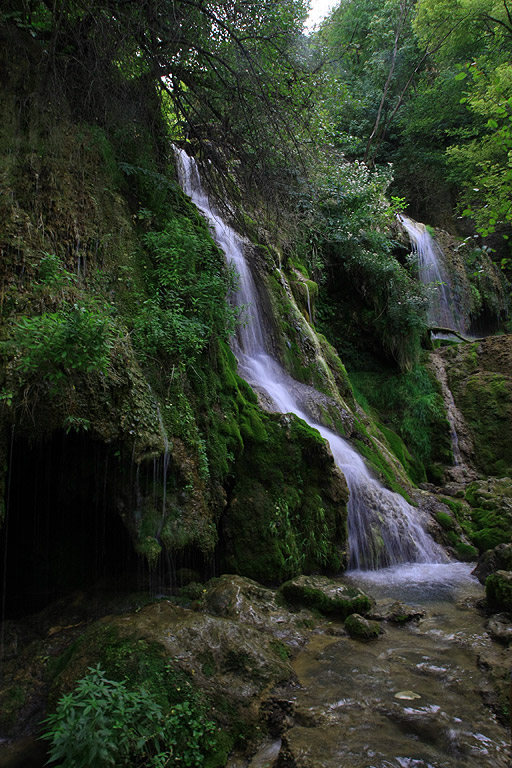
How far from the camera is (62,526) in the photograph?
5.31 meters

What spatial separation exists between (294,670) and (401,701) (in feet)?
2.92

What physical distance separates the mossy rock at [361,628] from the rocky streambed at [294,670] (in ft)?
0.04

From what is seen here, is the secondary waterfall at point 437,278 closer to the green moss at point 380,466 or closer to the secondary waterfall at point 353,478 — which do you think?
the green moss at point 380,466

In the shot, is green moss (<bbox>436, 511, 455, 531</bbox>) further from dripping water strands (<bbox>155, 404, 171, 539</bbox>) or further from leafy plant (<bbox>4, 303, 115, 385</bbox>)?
leafy plant (<bbox>4, 303, 115, 385</bbox>)

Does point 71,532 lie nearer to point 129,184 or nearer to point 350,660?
point 350,660

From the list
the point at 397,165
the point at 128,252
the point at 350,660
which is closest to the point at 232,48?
the point at 128,252

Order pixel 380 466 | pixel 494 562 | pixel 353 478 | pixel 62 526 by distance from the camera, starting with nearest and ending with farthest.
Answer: pixel 62 526
pixel 494 562
pixel 353 478
pixel 380 466

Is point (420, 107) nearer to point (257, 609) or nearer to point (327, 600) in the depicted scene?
point (327, 600)

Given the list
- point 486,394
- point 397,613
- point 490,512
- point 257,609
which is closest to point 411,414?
point 486,394

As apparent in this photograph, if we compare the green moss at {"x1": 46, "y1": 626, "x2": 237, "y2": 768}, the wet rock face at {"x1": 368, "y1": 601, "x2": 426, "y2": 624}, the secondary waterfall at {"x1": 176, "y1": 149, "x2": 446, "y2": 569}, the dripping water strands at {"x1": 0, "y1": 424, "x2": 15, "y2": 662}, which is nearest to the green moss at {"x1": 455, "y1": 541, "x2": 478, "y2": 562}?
the secondary waterfall at {"x1": 176, "y1": 149, "x2": 446, "y2": 569}

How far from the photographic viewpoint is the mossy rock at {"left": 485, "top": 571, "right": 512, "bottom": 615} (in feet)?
16.2

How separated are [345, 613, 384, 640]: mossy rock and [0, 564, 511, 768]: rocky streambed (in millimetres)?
11

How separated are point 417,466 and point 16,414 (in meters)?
9.83

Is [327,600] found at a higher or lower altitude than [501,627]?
higher
